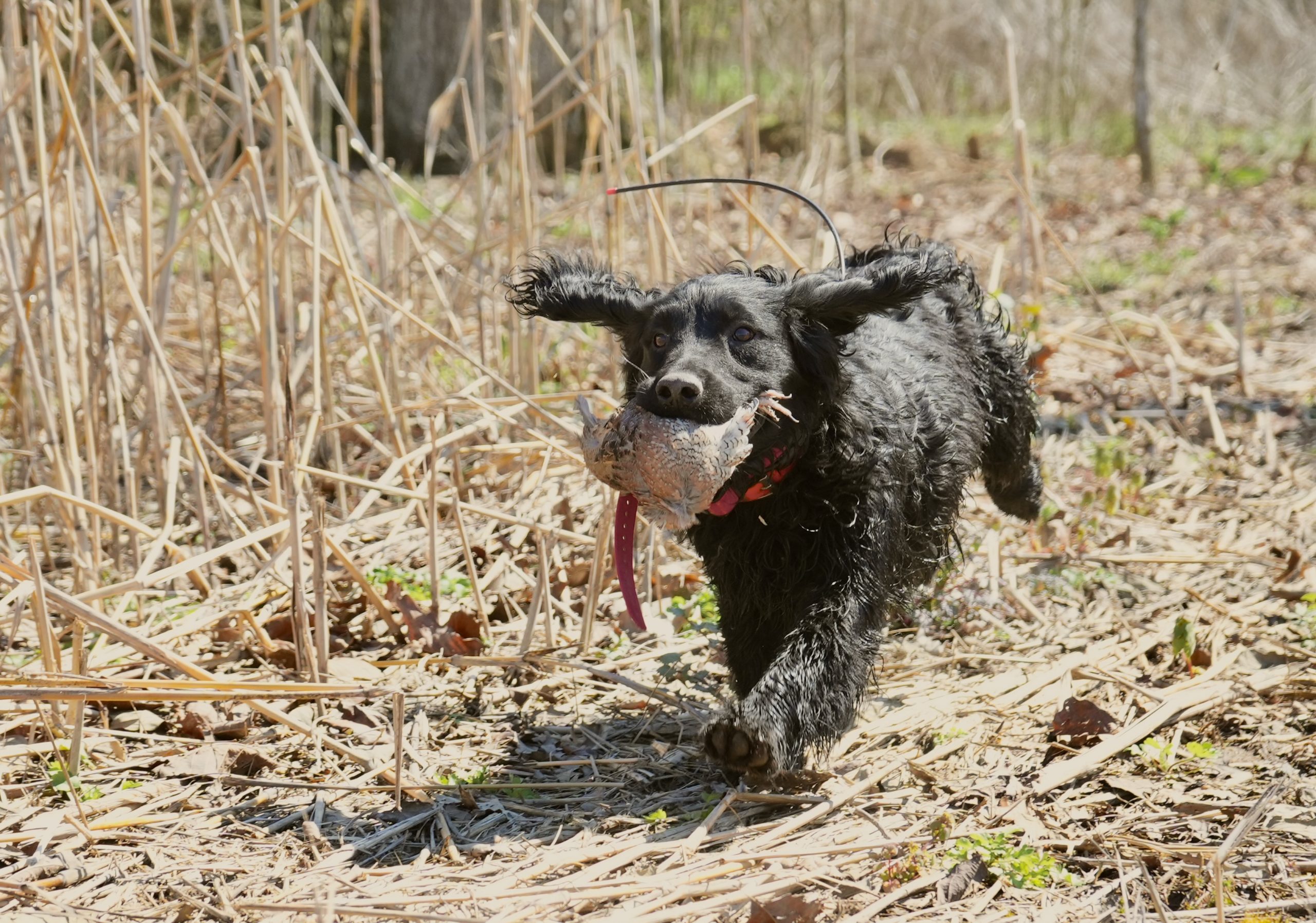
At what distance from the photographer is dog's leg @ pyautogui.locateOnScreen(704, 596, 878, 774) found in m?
3.02

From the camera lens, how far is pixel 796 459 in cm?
338

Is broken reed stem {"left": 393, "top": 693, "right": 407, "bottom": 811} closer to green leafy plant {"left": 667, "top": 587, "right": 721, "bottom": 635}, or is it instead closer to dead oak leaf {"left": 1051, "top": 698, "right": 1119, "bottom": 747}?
green leafy plant {"left": 667, "top": 587, "right": 721, "bottom": 635}

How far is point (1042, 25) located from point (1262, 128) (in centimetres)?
281

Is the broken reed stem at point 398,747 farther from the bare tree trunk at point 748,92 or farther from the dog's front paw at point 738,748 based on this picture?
the bare tree trunk at point 748,92

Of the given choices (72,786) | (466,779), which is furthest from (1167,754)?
(72,786)

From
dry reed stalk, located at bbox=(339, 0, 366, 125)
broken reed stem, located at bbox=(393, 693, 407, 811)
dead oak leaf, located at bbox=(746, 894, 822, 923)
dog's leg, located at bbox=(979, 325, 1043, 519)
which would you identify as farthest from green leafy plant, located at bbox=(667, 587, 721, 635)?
dry reed stalk, located at bbox=(339, 0, 366, 125)

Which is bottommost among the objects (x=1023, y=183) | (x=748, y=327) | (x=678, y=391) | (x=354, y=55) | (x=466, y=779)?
(x=466, y=779)

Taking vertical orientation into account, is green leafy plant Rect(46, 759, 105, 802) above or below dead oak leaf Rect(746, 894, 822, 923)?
above

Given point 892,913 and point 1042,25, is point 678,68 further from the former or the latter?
point 1042,25

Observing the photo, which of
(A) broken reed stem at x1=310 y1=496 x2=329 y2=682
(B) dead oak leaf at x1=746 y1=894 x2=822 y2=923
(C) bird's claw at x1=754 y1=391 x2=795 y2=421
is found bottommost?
(B) dead oak leaf at x1=746 y1=894 x2=822 y2=923

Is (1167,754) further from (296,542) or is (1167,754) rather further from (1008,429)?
(296,542)

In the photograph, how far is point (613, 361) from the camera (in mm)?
5781

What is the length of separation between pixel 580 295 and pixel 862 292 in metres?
0.81

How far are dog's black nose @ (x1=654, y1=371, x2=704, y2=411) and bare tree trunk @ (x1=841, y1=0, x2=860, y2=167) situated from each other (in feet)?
30.0
